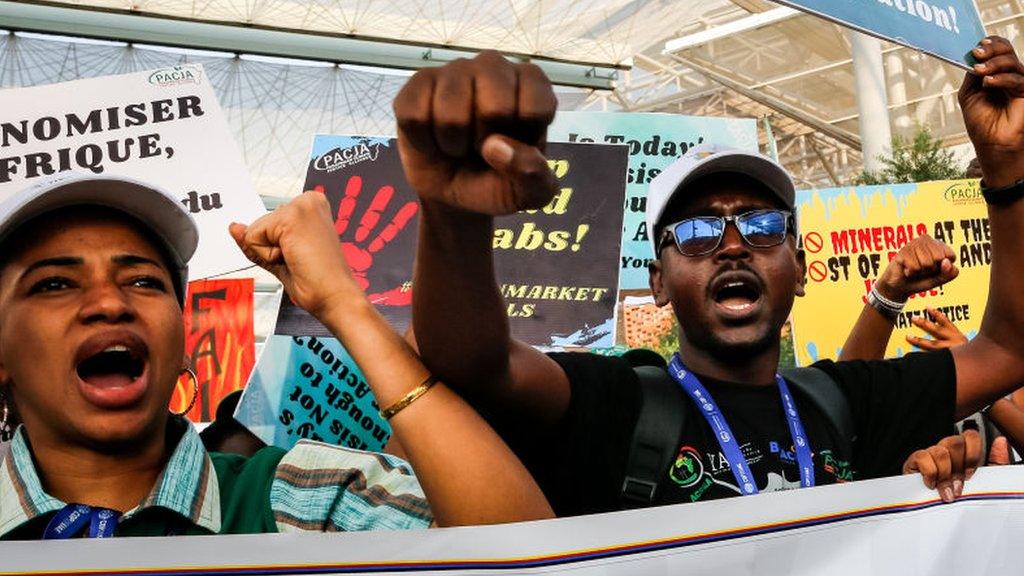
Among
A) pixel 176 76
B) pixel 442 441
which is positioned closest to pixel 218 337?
pixel 176 76

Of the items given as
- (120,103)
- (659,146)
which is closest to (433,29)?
(659,146)

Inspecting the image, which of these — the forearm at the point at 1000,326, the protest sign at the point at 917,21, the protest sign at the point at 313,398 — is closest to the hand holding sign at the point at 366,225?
the protest sign at the point at 313,398

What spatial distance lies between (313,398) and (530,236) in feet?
3.42

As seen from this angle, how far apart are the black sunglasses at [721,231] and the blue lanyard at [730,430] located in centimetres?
20

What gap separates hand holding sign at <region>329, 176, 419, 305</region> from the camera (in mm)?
3910

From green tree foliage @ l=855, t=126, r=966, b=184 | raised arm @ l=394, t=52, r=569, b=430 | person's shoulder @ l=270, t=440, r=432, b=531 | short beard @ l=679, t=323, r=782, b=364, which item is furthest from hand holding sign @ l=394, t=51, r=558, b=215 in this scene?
green tree foliage @ l=855, t=126, r=966, b=184

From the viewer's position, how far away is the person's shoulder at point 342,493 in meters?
1.51

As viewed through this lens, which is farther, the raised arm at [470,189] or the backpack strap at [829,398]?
the backpack strap at [829,398]

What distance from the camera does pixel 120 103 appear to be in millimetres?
3941

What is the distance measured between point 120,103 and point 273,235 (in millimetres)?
2700

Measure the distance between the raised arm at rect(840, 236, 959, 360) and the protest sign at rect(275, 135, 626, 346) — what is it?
1309mm

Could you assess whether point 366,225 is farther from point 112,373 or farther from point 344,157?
point 112,373

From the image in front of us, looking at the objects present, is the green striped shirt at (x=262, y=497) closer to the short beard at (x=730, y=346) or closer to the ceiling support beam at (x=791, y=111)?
the short beard at (x=730, y=346)

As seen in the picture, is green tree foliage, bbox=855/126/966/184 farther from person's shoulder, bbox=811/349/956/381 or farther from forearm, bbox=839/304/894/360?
person's shoulder, bbox=811/349/956/381
